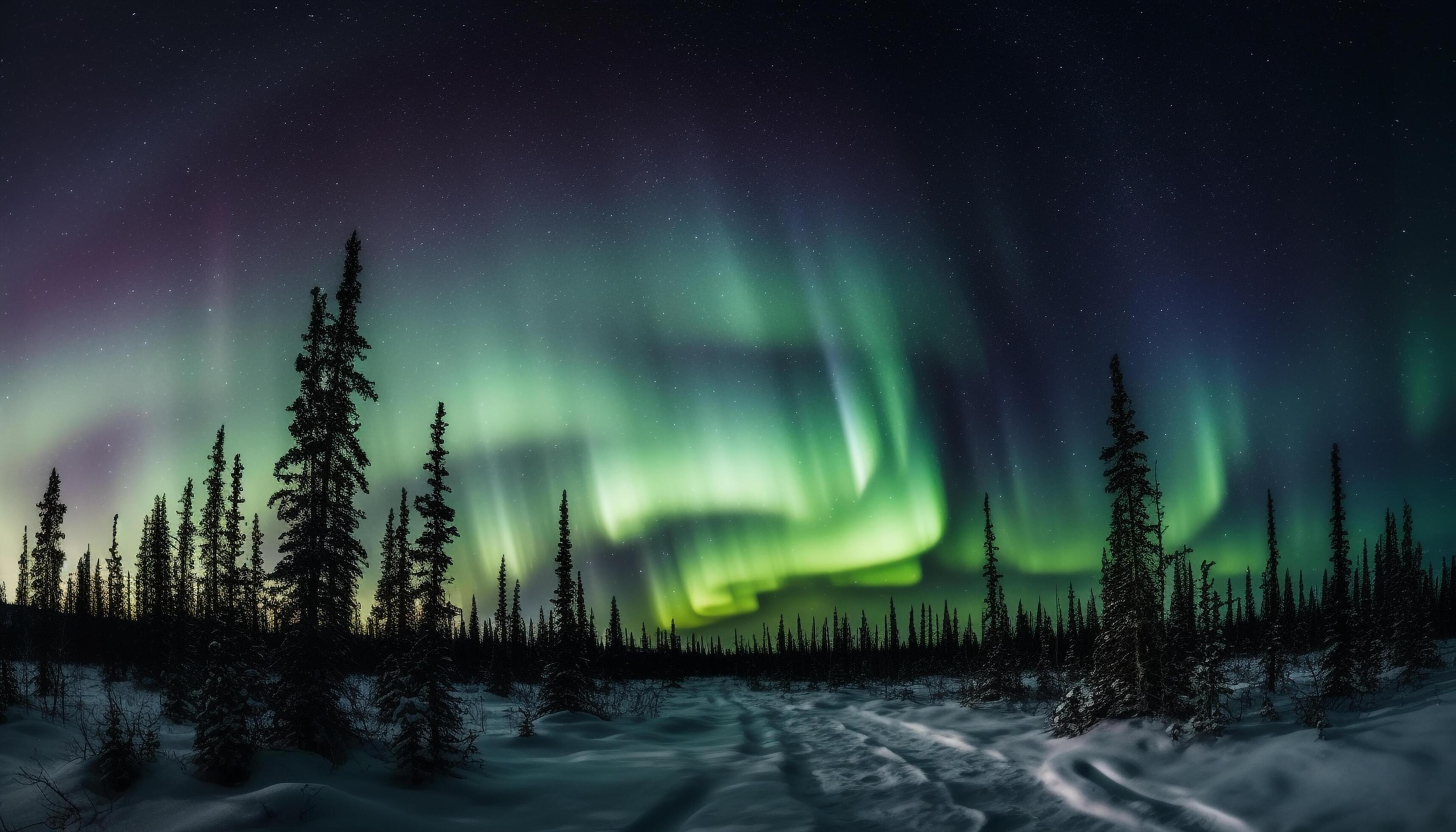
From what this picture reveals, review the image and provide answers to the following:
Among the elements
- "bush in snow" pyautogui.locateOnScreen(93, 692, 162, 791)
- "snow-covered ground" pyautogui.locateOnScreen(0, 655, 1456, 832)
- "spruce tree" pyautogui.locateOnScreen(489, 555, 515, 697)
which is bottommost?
"spruce tree" pyautogui.locateOnScreen(489, 555, 515, 697)

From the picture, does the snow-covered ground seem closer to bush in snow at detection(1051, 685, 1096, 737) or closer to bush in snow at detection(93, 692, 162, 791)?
bush in snow at detection(93, 692, 162, 791)

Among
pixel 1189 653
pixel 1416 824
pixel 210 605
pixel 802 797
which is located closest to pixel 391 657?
pixel 802 797

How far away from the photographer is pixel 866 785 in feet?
48.0

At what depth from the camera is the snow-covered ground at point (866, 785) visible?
9.53 meters

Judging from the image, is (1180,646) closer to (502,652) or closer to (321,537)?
(321,537)

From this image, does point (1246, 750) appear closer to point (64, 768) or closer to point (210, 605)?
point (64, 768)

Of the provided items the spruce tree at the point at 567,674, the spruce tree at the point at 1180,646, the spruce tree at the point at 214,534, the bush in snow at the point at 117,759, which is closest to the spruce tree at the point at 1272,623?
the spruce tree at the point at 1180,646

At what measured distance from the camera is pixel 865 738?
22047 millimetres

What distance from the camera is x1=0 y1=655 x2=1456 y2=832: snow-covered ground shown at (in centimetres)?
953

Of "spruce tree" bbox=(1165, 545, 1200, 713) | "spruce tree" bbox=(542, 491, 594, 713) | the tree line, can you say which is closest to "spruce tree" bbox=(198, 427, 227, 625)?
the tree line

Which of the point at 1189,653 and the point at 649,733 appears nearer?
the point at 1189,653

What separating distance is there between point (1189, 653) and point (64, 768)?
24210mm

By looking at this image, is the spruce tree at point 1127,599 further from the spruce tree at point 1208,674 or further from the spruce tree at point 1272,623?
the spruce tree at point 1272,623

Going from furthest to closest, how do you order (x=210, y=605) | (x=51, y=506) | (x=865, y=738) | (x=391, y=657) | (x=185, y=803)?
(x=210, y=605)
(x=51, y=506)
(x=865, y=738)
(x=391, y=657)
(x=185, y=803)
